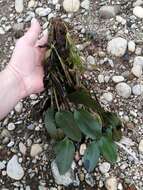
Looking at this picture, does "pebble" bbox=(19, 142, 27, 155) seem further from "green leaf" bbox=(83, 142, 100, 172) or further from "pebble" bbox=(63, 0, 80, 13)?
"pebble" bbox=(63, 0, 80, 13)

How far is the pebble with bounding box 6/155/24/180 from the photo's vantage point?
4.86 ft

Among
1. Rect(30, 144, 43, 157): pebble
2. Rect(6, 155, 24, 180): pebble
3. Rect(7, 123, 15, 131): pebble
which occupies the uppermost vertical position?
Rect(7, 123, 15, 131): pebble

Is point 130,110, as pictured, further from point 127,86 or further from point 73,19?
point 73,19

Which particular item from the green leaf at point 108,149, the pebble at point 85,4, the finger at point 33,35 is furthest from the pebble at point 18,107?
the pebble at point 85,4

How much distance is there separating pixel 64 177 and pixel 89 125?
19 centimetres

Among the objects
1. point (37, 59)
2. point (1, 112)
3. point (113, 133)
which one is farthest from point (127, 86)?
point (1, 112)

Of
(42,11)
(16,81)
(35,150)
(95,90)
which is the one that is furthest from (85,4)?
(35,150)

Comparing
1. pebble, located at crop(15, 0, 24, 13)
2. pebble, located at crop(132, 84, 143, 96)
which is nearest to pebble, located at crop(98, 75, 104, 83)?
pebble, located at crop(132, 84, 143, 96)

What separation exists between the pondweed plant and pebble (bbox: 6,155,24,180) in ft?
0.46

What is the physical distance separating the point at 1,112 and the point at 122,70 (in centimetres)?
44

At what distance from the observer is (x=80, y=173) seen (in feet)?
4.80

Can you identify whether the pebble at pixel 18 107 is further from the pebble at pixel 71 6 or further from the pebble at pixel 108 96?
the pebble at pixel 71 6

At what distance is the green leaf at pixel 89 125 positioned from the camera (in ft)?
4.48

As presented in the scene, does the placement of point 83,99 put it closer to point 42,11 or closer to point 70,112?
point 70,112
